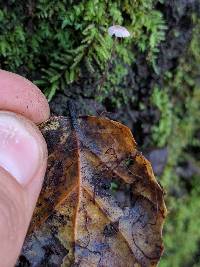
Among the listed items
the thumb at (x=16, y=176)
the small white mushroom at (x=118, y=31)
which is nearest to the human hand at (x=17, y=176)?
the thumb at (x=16, y=176)

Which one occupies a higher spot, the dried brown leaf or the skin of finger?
the skin of finger

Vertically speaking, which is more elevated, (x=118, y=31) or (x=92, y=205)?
(x=118, y=31)

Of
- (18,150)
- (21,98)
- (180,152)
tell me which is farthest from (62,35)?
(180,152)

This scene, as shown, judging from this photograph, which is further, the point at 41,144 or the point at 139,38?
the point at 139,38

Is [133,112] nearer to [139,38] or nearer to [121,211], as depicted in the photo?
[139,38]

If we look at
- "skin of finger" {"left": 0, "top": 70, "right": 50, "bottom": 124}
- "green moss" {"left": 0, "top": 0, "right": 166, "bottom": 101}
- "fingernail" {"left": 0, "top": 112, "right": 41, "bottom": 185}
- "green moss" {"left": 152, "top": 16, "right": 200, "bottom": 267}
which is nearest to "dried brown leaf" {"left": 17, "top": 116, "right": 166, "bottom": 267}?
"skin of finger" {"left": 0, "top": 70, "right": 50, "bottom": 124}

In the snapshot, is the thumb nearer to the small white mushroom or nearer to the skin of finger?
the skin of finger

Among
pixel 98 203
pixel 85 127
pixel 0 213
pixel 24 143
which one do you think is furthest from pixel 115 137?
pixel 0 213

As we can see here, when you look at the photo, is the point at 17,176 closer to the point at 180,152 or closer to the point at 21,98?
the point at 21,98
